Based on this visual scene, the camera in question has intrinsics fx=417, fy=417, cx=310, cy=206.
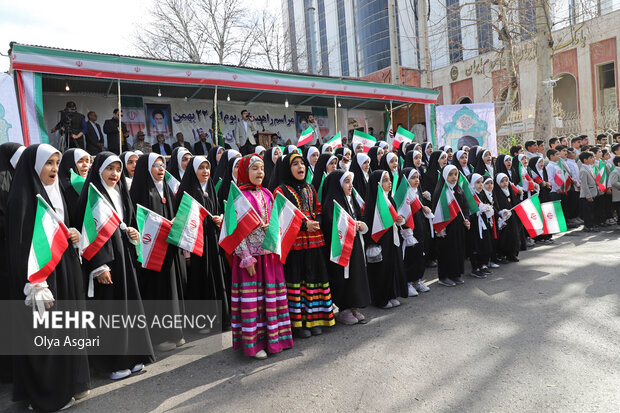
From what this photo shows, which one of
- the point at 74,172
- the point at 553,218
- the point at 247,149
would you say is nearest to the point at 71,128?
the point at 247,149

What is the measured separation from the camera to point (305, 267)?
4.12 m

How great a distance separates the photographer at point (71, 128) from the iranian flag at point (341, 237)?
26.1ft

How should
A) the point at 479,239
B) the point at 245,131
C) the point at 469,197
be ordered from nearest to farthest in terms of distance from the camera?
the point at 469,197 → the point at 479,239 → the point at 245,131

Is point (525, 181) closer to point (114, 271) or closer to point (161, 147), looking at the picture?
point (114, 271)

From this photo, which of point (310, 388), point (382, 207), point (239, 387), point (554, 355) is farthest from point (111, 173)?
point (554, 355)

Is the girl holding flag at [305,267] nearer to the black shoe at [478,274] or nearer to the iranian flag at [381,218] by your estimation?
the iranian flag at [381,218]

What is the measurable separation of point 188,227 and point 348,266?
5.33ft

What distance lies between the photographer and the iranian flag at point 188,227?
3898 millimetres

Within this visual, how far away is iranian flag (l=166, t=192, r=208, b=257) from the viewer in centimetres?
390

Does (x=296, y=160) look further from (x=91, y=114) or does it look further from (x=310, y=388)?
(x=91, y=114)

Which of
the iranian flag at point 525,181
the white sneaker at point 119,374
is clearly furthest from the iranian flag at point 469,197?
the white sneaker at point 119,374

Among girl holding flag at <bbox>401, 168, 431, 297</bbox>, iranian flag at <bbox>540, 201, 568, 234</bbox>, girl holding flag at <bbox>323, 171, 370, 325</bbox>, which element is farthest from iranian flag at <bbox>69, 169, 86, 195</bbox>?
iranian flag at <bbox>540, 201, 568, 234</bbox>

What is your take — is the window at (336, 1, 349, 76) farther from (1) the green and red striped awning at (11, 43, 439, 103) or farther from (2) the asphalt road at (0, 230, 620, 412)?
(2) the asphalt road at (0, 230, 620, 412)

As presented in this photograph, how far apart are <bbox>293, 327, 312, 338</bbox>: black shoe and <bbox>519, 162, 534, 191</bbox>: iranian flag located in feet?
18.1
